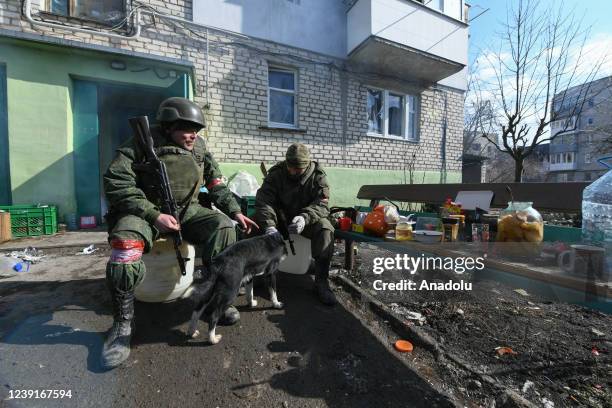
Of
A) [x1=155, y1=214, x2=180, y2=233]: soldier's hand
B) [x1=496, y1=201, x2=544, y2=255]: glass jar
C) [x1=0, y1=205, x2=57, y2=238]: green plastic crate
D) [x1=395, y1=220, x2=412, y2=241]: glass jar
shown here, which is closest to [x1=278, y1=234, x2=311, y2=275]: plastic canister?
[x1=395, y1=220, x2=412, y2=241]: glass jar

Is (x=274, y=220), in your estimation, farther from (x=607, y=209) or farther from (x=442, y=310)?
(x=607, y=209)

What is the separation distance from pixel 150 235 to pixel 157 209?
0.77 feet

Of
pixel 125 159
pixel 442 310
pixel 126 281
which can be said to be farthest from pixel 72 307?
pixel 442 310

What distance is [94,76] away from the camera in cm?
505

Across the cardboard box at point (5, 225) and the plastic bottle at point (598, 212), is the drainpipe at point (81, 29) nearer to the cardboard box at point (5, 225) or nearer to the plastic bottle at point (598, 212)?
the cardboard box at point (5, 225)

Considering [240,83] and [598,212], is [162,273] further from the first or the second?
[240,83]

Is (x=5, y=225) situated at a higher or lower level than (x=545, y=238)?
lower

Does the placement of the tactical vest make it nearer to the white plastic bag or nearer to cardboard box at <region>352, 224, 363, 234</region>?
cardboard box at <region>352, 224, 363, 234</region>

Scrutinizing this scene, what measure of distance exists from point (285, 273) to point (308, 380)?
1.86 metres

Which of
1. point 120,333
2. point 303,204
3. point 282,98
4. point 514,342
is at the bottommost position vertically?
point 514,342

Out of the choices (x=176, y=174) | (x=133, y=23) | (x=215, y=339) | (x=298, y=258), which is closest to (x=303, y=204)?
(x=298, y=258)

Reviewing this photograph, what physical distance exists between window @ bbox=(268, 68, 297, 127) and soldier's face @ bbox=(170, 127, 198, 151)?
4.89 m

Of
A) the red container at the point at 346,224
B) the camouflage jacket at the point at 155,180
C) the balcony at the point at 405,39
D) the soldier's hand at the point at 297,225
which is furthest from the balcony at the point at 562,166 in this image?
the camouflage jacket at the point at 155,180

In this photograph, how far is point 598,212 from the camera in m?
1.76
